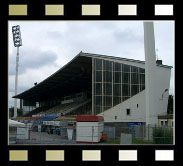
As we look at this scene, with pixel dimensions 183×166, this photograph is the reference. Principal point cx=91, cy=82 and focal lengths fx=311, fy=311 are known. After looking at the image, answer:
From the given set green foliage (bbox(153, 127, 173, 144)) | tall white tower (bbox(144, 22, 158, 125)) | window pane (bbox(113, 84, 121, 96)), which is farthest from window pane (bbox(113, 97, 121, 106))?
green foliage (bbox(153, 127, 173, 144))

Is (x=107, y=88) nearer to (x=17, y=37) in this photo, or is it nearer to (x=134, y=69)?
(x=134, y=69)

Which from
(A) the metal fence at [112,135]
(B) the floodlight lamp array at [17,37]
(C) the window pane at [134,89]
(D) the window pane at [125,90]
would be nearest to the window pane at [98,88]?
(D) the window pane at [125,90]

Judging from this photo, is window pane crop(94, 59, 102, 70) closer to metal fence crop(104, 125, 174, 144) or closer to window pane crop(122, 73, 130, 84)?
window pane crop(122, 73, 130, 84)

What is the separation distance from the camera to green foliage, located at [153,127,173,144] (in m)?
22.6

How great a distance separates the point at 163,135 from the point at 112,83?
51.4ft

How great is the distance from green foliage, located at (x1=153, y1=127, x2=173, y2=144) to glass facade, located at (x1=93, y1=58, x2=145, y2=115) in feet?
46.7

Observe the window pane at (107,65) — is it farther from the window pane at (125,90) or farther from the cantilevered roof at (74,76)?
the window pane at (125,90)

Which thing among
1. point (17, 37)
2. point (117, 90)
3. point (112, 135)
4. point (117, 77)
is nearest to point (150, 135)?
point (112, 135)

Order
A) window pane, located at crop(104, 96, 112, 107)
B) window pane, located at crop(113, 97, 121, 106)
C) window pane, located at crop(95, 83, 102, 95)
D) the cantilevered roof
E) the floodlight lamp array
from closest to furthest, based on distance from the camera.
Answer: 1. window pane, located at crop(104, 96, 112, 107)
2. window pane, located at crop(95, 83, 102, 95)
3. window pane, located at crop(113, 97, 121, 106)
4. the cantilevered roof
5. the floodlight lamp array

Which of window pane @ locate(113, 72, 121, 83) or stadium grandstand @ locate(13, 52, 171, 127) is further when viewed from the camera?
window pane @ locate(113, 72, 121, 83)
